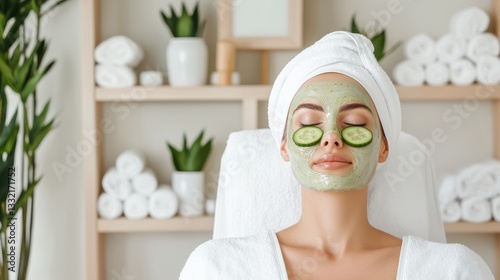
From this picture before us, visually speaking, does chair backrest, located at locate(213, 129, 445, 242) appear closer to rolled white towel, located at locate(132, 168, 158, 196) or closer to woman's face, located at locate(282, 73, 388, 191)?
woman's face, located at locate(282, 73, 388, 191)

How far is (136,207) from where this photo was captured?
2906mm

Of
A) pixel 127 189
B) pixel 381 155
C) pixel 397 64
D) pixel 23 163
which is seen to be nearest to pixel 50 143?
pixel 23 163

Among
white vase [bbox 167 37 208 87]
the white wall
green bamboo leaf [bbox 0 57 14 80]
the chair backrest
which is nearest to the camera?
the chair backrest

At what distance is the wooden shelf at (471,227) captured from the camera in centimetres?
290

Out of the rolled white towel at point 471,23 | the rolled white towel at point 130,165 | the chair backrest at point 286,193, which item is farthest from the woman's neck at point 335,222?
the rolled white towel at point 471,23

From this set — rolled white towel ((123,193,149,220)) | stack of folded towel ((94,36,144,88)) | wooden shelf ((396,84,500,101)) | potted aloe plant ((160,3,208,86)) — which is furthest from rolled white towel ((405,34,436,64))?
rolled white towel ((123,193,149,220))

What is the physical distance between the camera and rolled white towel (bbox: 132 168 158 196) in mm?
2910

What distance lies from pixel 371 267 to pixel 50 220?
182 cm

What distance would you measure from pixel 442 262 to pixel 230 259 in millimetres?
444

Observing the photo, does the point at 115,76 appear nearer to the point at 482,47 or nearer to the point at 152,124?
the point at 152,124

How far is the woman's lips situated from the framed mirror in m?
1.42

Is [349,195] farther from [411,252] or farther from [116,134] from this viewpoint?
[116,134]

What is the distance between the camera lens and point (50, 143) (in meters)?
3.11

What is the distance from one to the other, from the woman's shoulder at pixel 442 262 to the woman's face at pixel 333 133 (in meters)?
0.19
